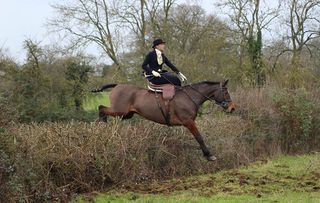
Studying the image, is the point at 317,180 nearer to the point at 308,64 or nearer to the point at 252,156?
the point at 252,156

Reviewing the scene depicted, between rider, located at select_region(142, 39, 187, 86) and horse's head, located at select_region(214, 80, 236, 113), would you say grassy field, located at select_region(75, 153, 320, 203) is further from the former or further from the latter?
rider, located at select_region(142, 39, 187, 86)

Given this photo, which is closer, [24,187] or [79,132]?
[24,187]

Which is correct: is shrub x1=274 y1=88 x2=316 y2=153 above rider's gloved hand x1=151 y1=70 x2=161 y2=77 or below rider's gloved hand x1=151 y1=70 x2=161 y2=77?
below

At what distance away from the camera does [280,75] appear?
23.9 m

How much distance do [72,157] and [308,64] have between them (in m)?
22.3

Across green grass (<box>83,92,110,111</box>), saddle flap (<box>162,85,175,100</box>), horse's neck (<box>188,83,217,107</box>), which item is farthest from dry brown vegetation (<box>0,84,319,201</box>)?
green grass (<box>83,92,110,111</box>)

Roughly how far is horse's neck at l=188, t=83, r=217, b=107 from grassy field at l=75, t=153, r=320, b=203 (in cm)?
193

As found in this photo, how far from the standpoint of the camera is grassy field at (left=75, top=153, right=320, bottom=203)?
877cm

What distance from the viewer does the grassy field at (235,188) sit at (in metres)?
8.77

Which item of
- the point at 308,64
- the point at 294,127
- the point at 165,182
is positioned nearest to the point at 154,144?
the point at 165,182

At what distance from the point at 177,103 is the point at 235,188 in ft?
11.1

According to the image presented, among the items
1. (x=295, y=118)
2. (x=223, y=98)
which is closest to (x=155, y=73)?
(x=223, y=98)

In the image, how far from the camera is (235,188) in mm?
9789

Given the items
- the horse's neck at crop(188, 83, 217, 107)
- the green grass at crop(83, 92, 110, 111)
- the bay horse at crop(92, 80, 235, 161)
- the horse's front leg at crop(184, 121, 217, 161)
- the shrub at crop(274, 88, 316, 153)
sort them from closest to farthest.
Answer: the horse's front leg at crop(184, 121, 217, 161)
the bay horse at crop(92, 80, 235, 161)
the horse's neck at crop(188, 83, 217, 107)
the shrub at crop(274, 88, 316, 153)
the green grass at crop(83, 92, 110, 111)
